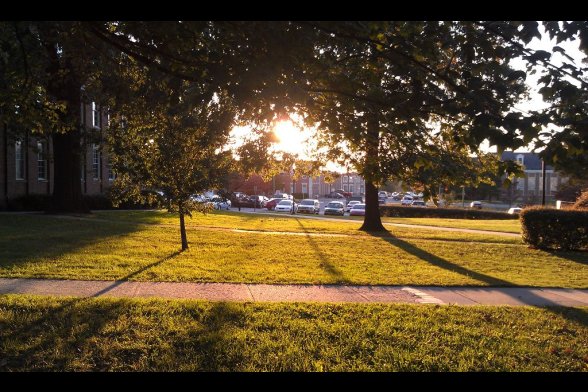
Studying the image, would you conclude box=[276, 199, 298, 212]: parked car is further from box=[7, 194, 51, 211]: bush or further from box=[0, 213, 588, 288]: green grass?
box=[0, 213, 588, 288]: green grass

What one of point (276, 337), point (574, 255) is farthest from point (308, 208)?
point (276, 337)

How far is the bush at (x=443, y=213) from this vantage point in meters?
40.5

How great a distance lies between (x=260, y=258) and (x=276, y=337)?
6203mm

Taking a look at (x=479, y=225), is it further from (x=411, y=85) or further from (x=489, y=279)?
(x=411, y=85)

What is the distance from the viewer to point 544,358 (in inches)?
209

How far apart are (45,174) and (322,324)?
92.7 feet

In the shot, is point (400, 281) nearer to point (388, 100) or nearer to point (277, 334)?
point (277, 334)

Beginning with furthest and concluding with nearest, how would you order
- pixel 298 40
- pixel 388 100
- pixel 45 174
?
1. pixel 45 174
2. pixel 388 100
3. pixel 298 40

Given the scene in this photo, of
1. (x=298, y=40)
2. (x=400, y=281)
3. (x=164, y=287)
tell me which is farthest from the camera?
(x=400, y=281)

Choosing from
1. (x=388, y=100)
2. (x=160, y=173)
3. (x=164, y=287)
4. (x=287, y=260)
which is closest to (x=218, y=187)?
(x=160, y=173)

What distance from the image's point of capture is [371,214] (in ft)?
74.6

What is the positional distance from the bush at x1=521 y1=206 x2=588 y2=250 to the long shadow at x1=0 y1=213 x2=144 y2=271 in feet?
40.7

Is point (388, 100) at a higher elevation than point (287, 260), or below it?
higher

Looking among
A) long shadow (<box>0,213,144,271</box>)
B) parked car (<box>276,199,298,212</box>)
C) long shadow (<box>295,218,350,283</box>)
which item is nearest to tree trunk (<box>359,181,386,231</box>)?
long shadow (<box>295,218,350,283</box>)
